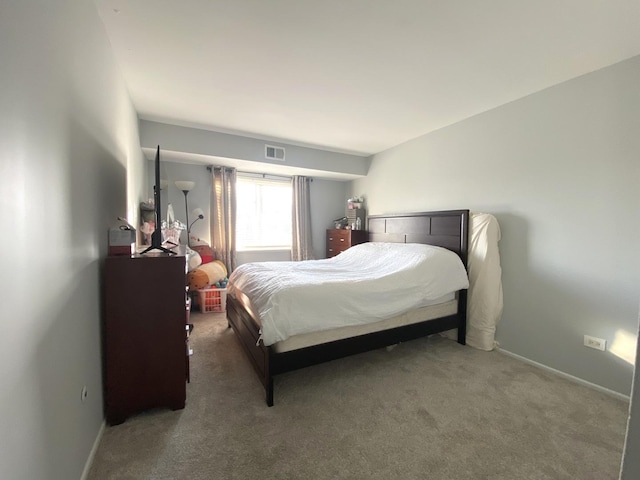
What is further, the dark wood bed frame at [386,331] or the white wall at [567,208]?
the white wall at [567,208]

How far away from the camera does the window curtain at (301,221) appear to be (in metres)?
4.82

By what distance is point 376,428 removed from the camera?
5.35 ft

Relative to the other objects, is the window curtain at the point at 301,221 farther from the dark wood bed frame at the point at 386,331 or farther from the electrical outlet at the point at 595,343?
the electrical outlet at the point at 595,343

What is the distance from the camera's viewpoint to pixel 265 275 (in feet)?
7.83

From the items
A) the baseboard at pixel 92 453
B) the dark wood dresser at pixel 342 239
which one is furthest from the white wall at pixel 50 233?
the dark wood dresser at pixel 342 239

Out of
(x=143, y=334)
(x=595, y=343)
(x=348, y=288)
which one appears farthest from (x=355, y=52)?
(x=595, y=343)

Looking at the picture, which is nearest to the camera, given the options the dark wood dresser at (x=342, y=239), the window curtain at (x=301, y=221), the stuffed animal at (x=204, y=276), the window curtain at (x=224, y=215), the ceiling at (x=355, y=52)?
the ceiling at (x=355, y=52)

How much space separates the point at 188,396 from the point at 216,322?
1499 millimetres

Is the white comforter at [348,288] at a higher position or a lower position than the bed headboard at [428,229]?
lower

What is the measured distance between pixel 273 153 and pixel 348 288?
103 inches

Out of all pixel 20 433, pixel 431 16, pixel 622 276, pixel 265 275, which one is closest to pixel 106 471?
pixel 20 433

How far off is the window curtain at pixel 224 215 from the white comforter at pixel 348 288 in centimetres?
144

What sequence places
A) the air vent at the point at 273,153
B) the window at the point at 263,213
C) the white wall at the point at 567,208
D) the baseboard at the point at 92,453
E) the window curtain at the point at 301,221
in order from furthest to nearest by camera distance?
the window curtain at the point at 301,221 < the window at the point at 263,213 < the air vent at the point at 273,153 < the white wall at the point at 567,208 < the baseboard at the point at 92,453

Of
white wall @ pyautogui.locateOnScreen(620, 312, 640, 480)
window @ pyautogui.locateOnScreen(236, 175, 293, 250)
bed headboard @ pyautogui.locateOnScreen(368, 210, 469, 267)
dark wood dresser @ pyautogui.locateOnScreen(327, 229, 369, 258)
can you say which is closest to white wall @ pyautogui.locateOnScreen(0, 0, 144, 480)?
white wall @ pyautogui.locateOnScreen(620, 312, 640, 480)
